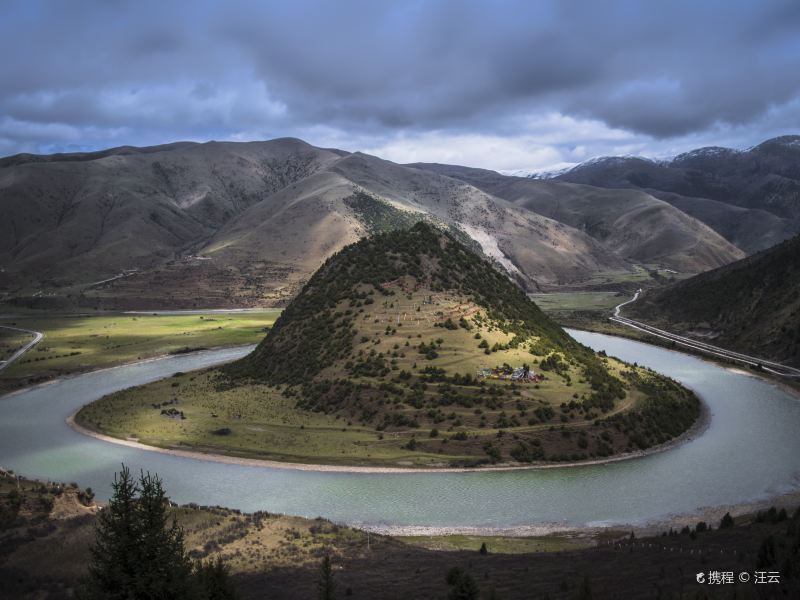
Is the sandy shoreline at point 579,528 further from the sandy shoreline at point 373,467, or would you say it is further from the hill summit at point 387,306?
the hill summit at point 387,306

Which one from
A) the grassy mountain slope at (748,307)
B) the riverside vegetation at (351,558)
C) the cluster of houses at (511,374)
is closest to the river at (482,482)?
the riverside vegetation at (351,558)

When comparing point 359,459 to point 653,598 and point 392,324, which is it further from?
point 653,598

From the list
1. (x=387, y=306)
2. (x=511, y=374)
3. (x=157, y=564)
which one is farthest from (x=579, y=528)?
(x=387, y=306)

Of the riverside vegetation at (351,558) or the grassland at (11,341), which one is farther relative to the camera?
the grassland at (11,341)

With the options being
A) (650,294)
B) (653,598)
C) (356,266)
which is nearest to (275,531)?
(653,598)

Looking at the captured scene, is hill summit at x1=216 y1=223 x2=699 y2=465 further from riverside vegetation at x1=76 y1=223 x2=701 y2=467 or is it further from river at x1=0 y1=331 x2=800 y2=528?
river at x1=0 y1=331 x2=800 y2=528

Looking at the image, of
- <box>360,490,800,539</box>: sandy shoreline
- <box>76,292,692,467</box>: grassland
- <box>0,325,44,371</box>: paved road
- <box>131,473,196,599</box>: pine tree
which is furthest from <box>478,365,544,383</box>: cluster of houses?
<box>0,325,44,371</box>: paved road

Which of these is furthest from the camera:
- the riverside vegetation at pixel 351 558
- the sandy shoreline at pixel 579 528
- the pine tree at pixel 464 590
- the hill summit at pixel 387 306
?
the hill summit at pixel 387 306
